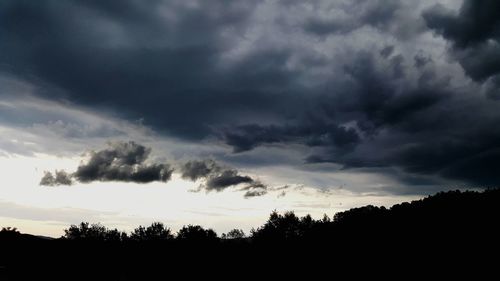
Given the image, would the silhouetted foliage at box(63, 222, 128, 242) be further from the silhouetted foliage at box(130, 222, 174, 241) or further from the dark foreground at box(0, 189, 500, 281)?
the dark foreground at box(0, 189, 500, 281)

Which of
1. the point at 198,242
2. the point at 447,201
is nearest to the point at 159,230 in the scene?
the point at 198,242

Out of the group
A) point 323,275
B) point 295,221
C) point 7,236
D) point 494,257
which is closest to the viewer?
point 494,257

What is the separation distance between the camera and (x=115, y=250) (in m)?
69.1

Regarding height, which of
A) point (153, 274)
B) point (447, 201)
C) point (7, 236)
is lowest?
point (153, 274)

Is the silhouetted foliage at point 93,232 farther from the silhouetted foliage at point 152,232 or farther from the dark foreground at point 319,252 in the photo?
the dark foreground at point 319,252

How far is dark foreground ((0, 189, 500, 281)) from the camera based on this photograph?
52.7 metres

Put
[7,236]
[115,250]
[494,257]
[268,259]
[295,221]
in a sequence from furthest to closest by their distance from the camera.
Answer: [295,221]
[268,259]
[115,250]
[7,236]
[494,257]

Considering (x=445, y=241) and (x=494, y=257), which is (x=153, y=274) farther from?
(x=494, y=257)

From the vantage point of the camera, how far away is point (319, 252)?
236 feet

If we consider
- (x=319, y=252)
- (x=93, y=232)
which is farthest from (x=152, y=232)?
(x=319, y=252)

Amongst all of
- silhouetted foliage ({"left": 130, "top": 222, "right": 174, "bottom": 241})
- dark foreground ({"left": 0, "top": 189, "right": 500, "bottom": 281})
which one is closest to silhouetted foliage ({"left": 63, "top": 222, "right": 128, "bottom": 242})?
silhouetted foliage ({"left": 130, "top": 222, "right": 174, "bottom": 241})

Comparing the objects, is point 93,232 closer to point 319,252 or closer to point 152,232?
point 152,232

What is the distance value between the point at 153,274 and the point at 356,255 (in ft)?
108

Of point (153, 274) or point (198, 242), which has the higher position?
point (198, 242)
